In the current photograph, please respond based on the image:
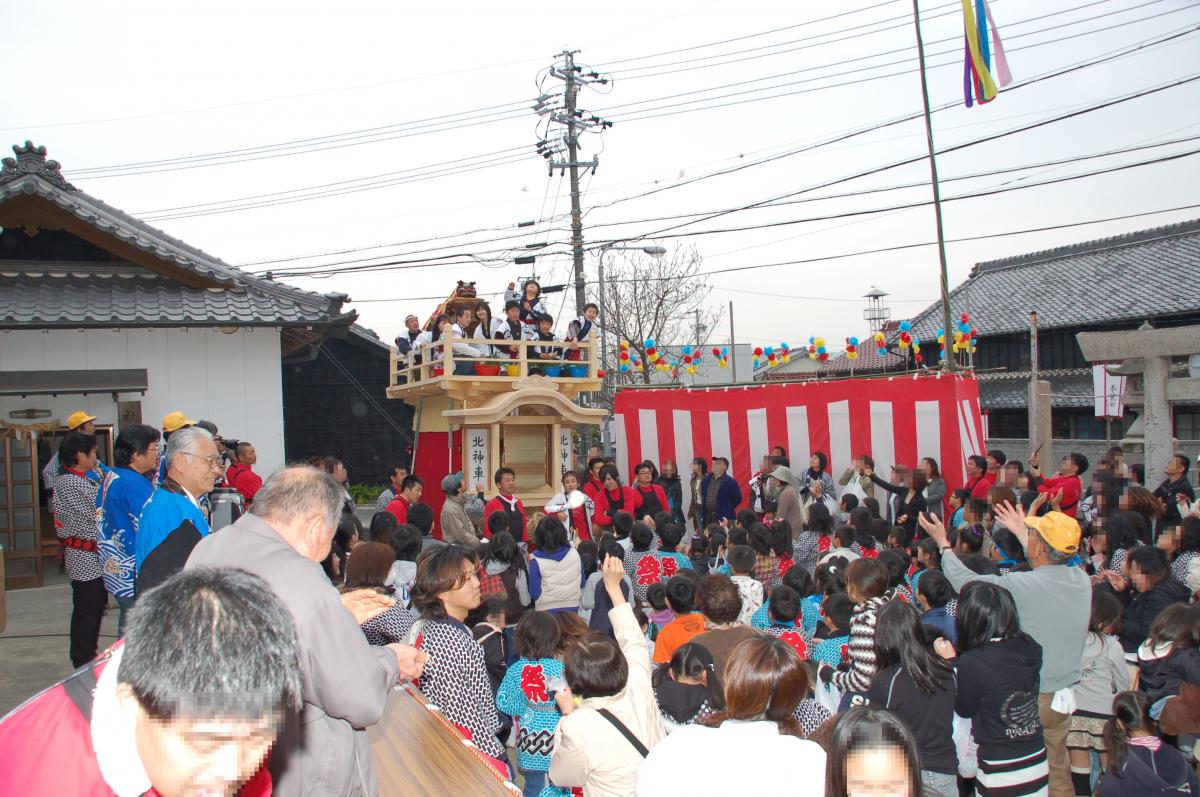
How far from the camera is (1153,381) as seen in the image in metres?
11.0

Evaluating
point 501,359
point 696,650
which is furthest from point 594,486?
point 696,650

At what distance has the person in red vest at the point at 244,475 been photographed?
817cm

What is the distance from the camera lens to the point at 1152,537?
6809 mm

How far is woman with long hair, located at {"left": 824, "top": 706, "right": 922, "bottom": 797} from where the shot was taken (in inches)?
80.4

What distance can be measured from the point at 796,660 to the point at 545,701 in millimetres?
1628

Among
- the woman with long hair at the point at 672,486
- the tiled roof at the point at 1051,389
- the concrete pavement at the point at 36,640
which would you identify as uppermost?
the tiled roof at the point at 1051,389

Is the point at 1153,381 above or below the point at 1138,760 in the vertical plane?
above

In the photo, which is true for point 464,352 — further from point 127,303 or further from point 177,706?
point 177,706

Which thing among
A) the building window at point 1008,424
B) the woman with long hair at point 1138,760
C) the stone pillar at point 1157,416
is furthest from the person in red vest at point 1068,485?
the building window at point 1008,424

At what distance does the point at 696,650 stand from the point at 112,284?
938 cm

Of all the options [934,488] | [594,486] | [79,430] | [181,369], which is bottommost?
[934,488]

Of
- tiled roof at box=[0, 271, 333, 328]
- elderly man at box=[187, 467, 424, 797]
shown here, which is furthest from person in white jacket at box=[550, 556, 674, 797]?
tiled roof at box=[0, 271, 333, 328]

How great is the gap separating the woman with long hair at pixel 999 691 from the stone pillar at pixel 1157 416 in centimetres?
893

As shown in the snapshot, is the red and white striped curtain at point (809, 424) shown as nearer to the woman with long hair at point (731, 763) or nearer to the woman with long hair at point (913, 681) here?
the woman with long hair at point (913, 681)
